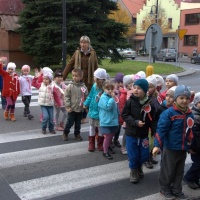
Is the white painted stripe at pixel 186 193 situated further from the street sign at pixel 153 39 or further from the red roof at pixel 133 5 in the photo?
the red roof at pixel 133 5

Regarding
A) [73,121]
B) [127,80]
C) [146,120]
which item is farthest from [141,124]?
[73,121]

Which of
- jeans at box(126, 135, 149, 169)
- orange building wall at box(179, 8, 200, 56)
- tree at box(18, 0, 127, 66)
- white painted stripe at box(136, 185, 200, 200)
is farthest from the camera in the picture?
orange building wall at box(179, 8, 200, 56)

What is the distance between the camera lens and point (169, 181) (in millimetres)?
4004

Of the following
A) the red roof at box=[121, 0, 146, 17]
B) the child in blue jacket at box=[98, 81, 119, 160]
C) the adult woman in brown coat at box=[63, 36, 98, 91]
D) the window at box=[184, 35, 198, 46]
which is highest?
the red roof at box=[121, 0, 146, 17]

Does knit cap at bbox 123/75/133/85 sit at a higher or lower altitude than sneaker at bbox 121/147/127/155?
higher

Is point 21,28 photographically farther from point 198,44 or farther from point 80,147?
point 198,44

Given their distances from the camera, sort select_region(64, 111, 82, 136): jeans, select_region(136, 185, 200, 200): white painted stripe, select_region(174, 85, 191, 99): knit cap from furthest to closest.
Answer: select_region(64, 111, 82, 136): jeans
select_region(136, 185, 200, 200): white painted stripe
select_region(174, 85, 191, 99): knit cap

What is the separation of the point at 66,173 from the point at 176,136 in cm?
183

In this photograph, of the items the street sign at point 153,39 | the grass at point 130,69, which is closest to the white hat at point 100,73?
the street sign at point 153,39

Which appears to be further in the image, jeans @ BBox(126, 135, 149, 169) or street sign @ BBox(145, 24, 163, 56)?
street sign @ BBox(145, 24, 163, 56)

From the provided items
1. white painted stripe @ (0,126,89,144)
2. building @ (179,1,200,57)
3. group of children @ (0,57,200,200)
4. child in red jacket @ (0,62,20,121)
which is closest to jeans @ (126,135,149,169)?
group of children @ (0,57,200,200)

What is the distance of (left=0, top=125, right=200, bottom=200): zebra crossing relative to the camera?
4176 millimetres

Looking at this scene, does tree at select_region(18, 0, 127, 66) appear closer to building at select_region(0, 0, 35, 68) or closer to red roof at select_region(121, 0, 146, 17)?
building at select_region(0, 0, 35, 68)

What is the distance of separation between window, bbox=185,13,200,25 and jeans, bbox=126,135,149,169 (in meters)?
49.3
